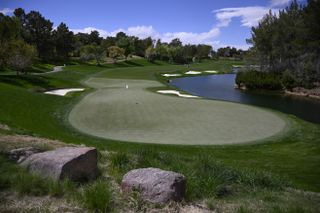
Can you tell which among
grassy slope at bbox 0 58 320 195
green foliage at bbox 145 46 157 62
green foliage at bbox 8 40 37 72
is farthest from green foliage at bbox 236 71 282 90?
green foliage at bbox 145 46 157 62

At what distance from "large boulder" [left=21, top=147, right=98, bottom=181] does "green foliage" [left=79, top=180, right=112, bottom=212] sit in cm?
82

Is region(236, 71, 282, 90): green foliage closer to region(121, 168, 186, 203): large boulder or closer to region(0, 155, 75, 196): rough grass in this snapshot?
region(121, 168, 186, 203): large boulder

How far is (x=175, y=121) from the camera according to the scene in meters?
21.3

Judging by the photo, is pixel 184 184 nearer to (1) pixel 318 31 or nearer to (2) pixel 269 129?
(2) pixel 269 129

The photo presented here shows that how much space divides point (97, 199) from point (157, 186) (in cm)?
99

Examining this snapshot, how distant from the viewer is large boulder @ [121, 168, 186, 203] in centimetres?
568

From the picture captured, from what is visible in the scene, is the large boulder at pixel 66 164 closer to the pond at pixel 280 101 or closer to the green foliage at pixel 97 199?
the green foliage at pixel 97 199

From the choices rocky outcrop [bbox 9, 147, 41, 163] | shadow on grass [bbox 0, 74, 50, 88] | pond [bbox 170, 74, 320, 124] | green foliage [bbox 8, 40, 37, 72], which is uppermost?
green foliage [bbox 8, 40, 37, 72]

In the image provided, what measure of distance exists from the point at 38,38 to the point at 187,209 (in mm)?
97773

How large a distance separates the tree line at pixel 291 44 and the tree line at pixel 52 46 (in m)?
37.8

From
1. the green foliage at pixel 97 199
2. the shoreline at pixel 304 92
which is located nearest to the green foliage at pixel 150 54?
the shoreline at pixel 304 92

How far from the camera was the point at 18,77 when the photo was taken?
1786 inches

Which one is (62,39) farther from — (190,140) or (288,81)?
(190,140)

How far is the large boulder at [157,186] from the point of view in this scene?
568 centimetres
